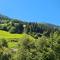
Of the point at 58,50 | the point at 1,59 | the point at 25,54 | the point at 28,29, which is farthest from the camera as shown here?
the point at 28,29

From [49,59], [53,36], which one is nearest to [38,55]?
[49,59]

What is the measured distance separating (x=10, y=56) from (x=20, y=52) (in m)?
5.60

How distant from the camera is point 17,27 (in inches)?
7441

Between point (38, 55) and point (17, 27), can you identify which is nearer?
point (38, 55)

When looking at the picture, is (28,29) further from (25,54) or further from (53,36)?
(25,54)

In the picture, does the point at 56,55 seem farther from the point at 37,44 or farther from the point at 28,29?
the point at 28,29

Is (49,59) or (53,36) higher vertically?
(53,36)

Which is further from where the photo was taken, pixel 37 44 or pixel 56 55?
pixel 37 44

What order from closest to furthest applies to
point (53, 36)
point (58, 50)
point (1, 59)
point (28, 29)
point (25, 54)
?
point (25, 54) < point (1, 59) < point (58, 50) < point (53, 36) < point (28, 29)

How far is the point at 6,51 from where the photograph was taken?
60.4m

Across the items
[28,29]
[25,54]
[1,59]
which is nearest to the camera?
[25,54]

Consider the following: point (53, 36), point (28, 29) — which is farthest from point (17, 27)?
point (53, 36)

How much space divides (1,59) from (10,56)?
102 inches

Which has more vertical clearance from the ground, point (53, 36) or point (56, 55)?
point (53, 36)
